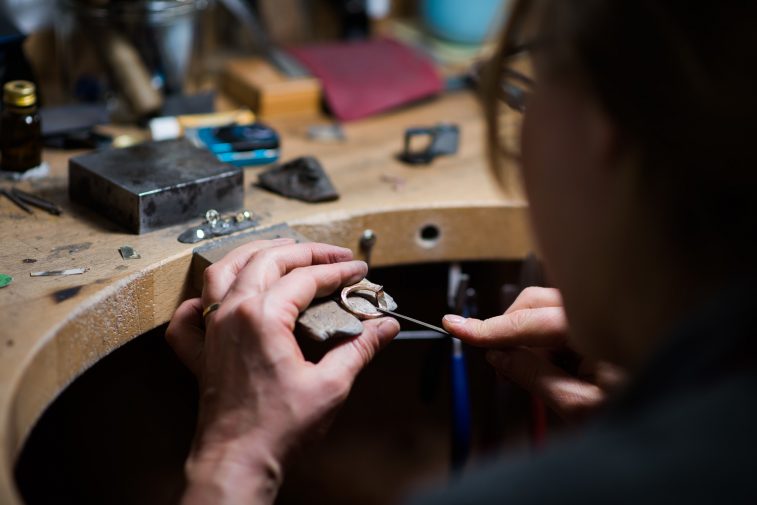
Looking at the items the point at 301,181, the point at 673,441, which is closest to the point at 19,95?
the point at 301,181

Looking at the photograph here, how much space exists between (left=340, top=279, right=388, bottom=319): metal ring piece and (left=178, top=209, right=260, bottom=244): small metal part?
7.5 inches

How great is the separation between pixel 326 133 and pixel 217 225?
0.36 m

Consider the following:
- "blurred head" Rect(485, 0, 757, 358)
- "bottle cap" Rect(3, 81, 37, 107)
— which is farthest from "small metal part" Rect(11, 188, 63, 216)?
"blurred head" Rect(485, 0, 757, 358)

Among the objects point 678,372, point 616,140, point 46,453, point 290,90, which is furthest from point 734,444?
point 46,453

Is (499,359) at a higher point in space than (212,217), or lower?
lower

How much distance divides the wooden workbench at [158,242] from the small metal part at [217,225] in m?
0.01

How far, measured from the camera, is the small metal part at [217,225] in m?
0.99

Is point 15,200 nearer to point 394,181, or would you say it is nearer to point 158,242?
point 158,242

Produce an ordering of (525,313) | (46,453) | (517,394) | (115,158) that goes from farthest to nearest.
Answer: (517,394), (46,453), (115,158), (525,313)

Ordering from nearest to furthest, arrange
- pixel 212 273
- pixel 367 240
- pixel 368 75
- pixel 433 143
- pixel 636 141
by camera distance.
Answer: pixel 636 141 < pixel 212 273 < pixel 367 240 < pixel 433 143 < pixel 368 75

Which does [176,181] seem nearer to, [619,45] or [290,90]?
[290,90]

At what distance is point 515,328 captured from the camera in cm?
92

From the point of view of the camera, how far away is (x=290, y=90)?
140 cm

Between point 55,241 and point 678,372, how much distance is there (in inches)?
28.5
